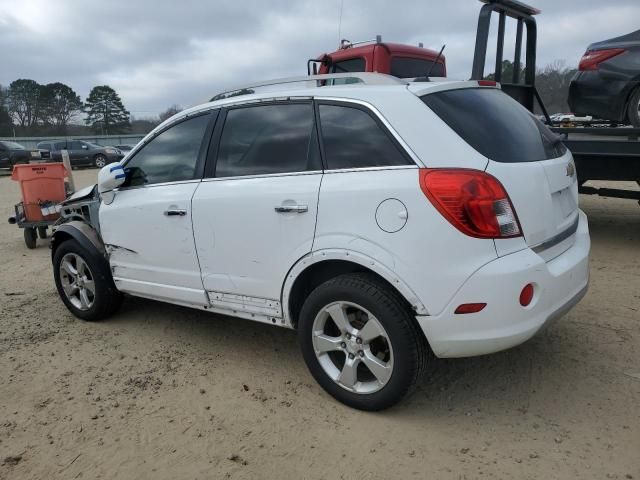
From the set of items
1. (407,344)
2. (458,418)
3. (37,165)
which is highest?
(37,165)

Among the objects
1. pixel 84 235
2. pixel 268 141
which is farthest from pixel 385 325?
pixel 84 235

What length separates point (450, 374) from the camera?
132 inches

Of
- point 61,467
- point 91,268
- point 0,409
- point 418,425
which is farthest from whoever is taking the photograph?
point 91,268

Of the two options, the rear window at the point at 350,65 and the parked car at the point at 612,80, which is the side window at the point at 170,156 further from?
the parked car at the point at 612,80

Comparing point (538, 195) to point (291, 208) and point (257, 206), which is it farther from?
point (257, 206)

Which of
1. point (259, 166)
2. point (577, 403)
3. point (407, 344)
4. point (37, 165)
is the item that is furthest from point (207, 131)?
point (37, 165)

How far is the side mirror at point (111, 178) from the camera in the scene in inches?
156

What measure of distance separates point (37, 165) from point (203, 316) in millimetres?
5180

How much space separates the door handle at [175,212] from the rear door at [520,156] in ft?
5.62

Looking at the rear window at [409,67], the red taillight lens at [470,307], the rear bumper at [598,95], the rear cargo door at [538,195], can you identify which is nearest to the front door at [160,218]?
the red taillight lens at [470,307]

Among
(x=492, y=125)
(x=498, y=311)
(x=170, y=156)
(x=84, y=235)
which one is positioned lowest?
(x=498, y=311)

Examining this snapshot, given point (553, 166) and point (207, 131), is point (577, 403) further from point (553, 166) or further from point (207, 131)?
point (207, 131)

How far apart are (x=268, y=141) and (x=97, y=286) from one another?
2.05m

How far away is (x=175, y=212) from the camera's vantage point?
11.8 feet
